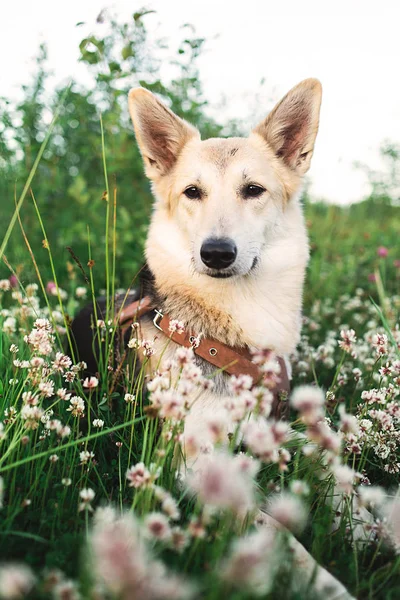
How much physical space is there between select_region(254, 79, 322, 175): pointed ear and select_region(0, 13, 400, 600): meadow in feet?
3.97

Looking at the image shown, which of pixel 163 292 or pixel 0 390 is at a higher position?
pixel 163 292

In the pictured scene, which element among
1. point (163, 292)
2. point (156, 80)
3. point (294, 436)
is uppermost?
point (156, 80)

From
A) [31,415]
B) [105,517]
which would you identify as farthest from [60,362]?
[105,517]

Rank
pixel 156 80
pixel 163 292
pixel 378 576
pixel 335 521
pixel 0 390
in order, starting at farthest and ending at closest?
1. pixel 156 80
2. pixel 163 292
3. pixel 0 390
4. pixel 335 521
5. pixel 378 576

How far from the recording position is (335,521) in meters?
1.76

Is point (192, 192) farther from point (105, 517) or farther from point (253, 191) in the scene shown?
point (105, 517)

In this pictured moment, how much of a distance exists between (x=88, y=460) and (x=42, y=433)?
0.23 metres

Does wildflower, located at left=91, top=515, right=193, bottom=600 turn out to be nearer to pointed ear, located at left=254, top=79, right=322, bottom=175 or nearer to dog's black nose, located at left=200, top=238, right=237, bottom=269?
dog's black nose, located at left=200, top=238, right=237, bottom=269

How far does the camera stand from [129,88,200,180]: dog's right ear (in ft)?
9.09

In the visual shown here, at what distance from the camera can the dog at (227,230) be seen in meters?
2.48

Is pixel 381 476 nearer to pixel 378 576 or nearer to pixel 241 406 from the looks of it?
pixel 378 576

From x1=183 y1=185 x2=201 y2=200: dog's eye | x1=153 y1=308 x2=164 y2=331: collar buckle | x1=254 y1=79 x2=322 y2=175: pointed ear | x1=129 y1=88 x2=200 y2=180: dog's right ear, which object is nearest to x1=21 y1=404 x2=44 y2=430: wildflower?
x1=153 y1=308 x2=164 y2=331: collar buckle

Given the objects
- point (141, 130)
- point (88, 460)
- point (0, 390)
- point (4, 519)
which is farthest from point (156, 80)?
point (4, 519)

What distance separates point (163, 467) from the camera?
163 cm
